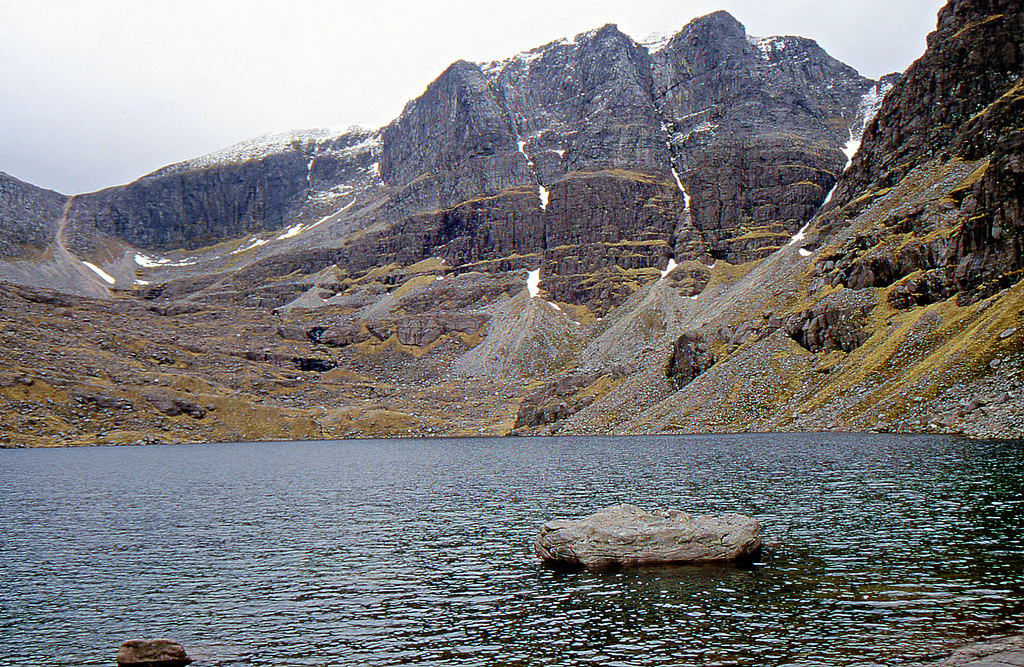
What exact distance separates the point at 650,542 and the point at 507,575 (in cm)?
830

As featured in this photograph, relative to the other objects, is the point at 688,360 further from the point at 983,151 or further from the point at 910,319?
the point at 983,151

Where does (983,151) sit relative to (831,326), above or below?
above

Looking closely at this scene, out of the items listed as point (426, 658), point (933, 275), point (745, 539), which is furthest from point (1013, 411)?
point (426, 658)

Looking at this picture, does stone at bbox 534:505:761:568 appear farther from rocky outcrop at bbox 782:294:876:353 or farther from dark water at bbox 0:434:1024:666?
rocky outcrop at bbox 782:294:876:353

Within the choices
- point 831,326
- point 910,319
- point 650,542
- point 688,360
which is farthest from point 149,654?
point 688,360

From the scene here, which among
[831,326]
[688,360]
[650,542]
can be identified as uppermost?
[831,326]

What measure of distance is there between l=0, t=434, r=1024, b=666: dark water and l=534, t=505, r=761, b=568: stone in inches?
54.9

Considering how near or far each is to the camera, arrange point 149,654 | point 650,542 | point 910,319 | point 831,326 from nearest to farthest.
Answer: point 149,654 → point 650,542 → point 910,319 → point 831,326

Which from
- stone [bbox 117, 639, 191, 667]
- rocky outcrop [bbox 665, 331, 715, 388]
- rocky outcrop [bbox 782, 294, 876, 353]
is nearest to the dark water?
stone [bbox 117, 639, 191, 667]

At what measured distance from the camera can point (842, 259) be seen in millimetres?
179750

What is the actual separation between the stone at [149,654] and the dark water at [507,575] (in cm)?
115

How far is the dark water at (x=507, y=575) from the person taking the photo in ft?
88.5

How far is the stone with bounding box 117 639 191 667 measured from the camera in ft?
84.2

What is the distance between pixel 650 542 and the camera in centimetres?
3941
